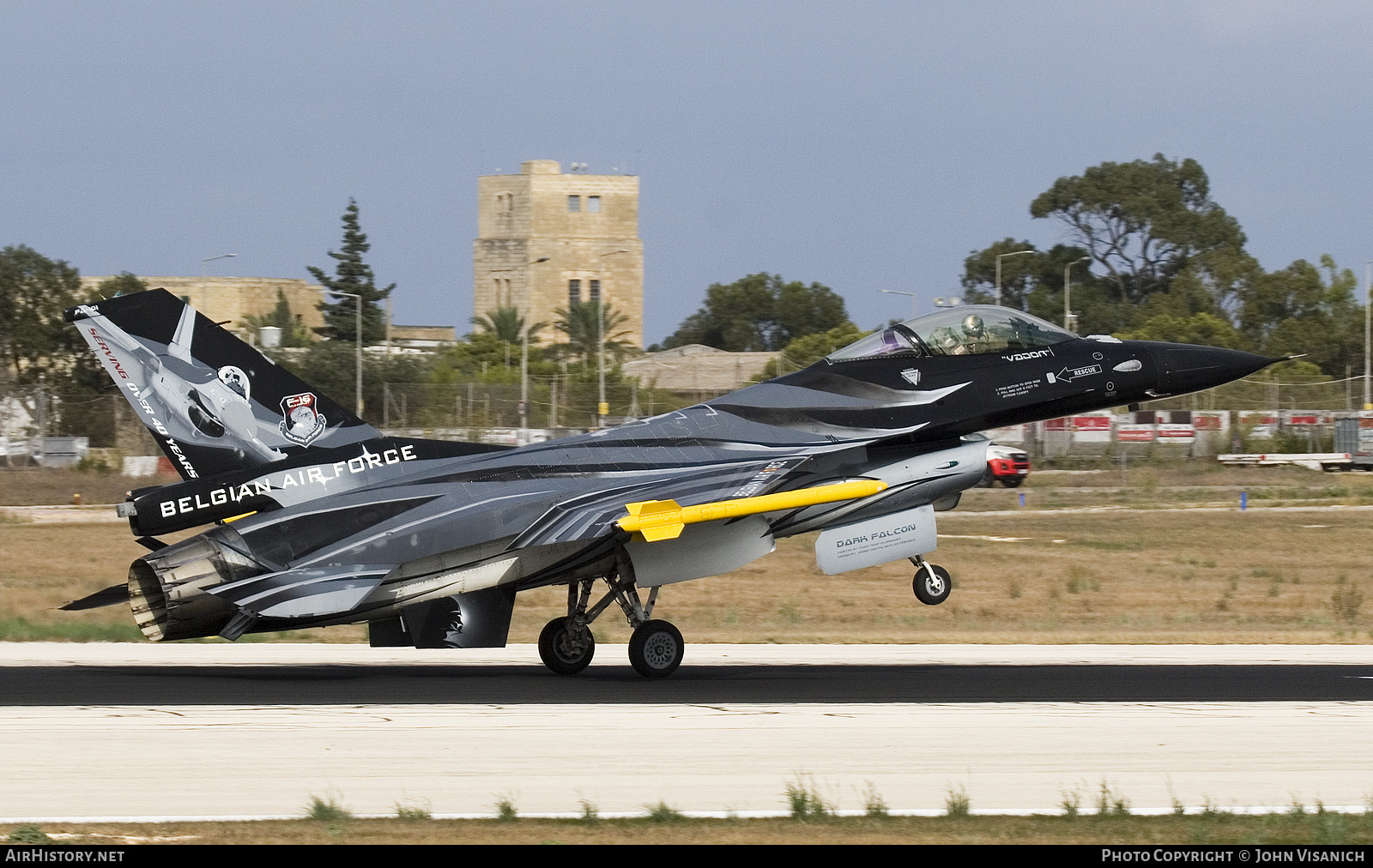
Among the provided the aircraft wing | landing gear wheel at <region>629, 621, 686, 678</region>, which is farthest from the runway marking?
the aircraft wing

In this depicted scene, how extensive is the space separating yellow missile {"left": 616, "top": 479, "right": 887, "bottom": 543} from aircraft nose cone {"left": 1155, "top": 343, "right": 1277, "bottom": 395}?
158 inches

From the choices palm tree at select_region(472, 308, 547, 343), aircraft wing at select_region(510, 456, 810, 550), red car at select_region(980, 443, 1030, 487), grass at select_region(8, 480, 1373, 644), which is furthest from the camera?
palm tree at select_region(472, 308, 547, 343)

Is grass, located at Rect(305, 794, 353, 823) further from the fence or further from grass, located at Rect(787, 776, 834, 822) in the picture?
the fence

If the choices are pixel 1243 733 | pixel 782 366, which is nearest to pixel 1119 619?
pixel 1243 733

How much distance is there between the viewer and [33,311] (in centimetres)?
7806

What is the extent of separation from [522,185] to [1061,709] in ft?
372

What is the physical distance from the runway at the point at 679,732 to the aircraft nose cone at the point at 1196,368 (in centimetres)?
345

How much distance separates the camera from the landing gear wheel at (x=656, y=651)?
16766mm

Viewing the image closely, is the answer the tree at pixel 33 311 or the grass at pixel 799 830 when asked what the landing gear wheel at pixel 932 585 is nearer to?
the grass at pixel 799 830

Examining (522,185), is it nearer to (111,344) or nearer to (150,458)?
(150,458)

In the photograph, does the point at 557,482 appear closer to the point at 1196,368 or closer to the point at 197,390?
the point at 197,390

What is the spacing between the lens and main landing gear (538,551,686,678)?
16.8 metres

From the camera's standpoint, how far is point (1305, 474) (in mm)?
53062

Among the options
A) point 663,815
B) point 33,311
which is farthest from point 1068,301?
point 663,815
